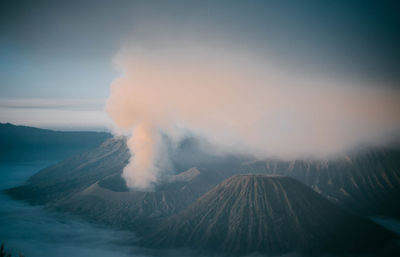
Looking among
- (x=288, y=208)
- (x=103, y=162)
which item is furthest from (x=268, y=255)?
(x=103, y=162)

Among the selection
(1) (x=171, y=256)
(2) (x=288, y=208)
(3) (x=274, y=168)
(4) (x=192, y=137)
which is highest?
(4) (x=192, y=137)

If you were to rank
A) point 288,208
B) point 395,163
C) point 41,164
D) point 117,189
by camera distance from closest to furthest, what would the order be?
point 288,208, point 117,189, point 395,163, point 41,164

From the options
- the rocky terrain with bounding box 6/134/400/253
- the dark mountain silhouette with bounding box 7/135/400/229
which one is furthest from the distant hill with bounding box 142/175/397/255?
the dark mountain silhouette with bounding box 7/135/400/229

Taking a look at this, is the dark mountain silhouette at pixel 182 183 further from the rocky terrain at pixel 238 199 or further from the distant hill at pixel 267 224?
the distant hill at pixel 267 224

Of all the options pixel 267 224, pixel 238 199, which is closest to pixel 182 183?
pixel 238 199

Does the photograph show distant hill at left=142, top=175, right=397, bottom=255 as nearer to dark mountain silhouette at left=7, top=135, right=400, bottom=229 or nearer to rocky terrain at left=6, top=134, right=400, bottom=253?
rocky terrain at left=6, top=134, right=400, bottom=253

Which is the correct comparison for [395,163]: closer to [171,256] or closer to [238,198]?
[238,198]

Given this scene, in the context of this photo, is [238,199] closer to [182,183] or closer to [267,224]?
[267,224]

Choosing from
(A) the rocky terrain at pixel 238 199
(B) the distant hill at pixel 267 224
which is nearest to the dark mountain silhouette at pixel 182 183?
(A) the rocky terrain at pixel 238 199
